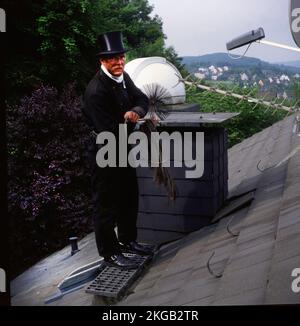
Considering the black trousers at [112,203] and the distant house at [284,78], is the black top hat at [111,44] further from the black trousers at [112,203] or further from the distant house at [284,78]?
the distant house at [284,78]

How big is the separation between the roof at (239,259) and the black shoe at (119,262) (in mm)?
101

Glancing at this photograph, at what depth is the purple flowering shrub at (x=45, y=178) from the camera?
10711 millimetres

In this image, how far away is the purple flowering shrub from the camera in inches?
422

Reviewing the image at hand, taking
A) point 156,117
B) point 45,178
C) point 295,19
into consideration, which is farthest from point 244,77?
point 45,178

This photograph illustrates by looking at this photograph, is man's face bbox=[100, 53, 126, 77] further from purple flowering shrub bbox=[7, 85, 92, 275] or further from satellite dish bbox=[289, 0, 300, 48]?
purple flowering shrub bbox=[7, 85, 92, 275]

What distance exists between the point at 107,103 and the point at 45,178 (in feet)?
28.1

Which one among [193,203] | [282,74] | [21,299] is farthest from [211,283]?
[21,299]

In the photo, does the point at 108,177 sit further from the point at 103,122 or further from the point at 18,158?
the point at 18,158

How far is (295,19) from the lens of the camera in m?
2.50

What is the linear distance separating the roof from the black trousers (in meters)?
0.29

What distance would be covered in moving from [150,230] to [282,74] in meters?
1.46

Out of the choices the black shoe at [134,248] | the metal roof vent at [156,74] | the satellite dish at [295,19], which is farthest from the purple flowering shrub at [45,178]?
the satellite dish at [295,19]

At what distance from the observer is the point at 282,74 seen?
3404 mm
